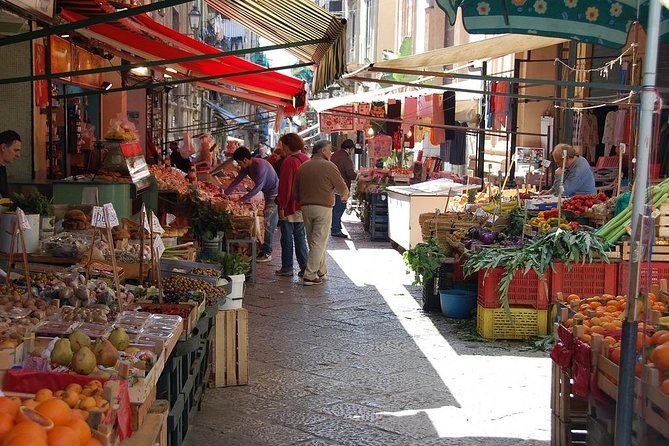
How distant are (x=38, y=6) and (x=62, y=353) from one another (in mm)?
4921

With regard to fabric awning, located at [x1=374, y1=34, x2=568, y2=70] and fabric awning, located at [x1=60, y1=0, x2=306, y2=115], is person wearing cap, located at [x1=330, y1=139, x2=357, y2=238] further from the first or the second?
fabric awning, located at [x1=374, y1=34, x2=568, y2=70]

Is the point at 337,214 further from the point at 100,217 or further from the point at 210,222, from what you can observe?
the point at 100,217

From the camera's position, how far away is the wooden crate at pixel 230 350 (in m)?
6.79

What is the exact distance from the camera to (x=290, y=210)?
12.2m

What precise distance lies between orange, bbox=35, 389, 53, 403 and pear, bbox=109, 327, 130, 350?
94 centimetres

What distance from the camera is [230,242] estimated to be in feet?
38.6

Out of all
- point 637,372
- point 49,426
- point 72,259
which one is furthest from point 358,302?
point 49,426

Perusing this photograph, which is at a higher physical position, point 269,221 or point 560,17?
point 560,17

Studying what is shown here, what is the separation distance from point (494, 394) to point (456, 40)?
21.3 meters

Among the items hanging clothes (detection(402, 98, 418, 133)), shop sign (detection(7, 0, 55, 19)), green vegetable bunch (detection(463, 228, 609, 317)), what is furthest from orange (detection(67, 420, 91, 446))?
hanging clothes (detection(402, 98, 418, 133))

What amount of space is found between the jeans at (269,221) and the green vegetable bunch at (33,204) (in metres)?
5.96

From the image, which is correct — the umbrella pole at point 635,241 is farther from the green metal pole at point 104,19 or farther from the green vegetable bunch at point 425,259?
the green vegetable bunch at point 425,259

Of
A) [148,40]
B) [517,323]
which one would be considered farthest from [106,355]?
[148,40]

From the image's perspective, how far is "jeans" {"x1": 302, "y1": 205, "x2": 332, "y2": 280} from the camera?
38.2 feet
